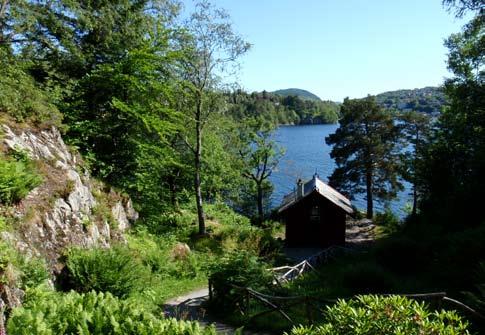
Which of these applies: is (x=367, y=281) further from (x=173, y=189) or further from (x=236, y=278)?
(x=173, y=189)

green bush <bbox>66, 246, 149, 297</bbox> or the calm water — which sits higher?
green bush <bbox>66, 246, 149, 297</bbox>

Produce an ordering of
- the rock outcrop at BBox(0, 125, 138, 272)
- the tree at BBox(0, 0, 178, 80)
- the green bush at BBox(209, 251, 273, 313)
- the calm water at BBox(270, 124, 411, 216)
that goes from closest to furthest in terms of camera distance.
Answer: the rock outcrop at BBox(0, 125, 138, 272)
the green bush at BBox(209, 251, 273, 313)
the tree at BBox(0, 0, 178, 80)
the calm water at BBox(270, 124, 411, 216)

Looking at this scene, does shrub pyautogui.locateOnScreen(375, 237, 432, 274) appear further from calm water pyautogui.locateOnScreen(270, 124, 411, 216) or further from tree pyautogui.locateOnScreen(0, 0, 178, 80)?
calm water pyautogui.locateOnScreen(270, 124, 411, 216)

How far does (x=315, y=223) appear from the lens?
84.6ft

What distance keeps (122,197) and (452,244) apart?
1248 centimetres

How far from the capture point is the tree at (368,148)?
118 ft

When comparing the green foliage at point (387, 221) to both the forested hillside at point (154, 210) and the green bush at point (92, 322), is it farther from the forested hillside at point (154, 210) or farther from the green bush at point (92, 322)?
the green bush at point (92, 322)

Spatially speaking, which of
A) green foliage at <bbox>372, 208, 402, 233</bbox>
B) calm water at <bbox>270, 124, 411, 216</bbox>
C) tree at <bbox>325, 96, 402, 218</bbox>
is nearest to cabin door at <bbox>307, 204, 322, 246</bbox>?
green foliage at <bbox>372, 208, 402, 233</bbox>

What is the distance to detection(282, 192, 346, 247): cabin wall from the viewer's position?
2562 cm

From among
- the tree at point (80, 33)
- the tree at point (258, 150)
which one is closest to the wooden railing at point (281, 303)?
the tree at point (80, 33)

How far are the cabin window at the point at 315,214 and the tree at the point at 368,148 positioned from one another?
12193mm

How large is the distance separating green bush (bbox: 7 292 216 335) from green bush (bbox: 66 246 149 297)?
338 centimetres

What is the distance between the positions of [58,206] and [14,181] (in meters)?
1.90

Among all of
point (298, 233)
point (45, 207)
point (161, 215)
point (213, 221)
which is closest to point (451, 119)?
point (298, 233)
